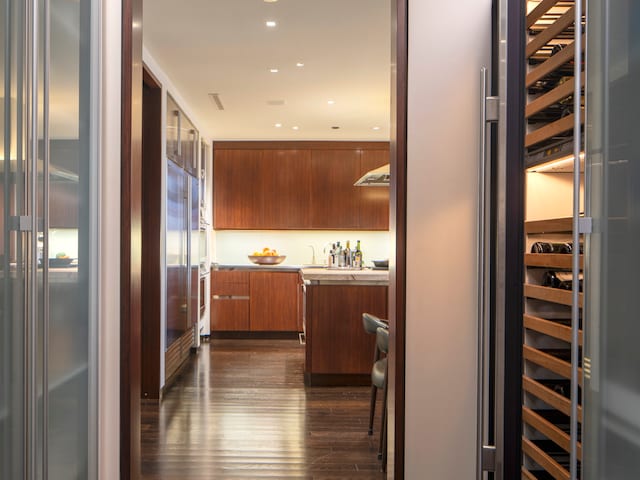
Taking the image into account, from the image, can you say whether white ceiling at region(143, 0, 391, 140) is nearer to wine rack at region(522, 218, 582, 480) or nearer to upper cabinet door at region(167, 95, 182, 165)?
upper cabinet door at region(167, 95, 182, 165)

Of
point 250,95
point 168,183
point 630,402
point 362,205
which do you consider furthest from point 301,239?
point 630,402

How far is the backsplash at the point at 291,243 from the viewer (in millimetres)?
8227

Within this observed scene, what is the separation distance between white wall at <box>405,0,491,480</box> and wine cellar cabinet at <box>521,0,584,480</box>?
17cm

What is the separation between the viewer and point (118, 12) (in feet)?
5.98

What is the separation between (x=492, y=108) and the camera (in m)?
1.72

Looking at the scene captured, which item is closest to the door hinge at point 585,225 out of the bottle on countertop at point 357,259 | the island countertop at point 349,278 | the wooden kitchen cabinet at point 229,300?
the island countertop at point 349,278

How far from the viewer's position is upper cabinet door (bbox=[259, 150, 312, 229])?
25.6 ft

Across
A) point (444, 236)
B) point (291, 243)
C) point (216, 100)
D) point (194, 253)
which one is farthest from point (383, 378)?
point (291, 243)

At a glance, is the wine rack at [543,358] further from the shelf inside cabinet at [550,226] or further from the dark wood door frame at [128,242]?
the dark wood door frame at [128,242]

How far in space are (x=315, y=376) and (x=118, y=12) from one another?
146 inches

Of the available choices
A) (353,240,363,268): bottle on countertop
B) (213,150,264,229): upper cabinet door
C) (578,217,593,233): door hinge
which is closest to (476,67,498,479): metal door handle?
(578,217,593,233): door hinge

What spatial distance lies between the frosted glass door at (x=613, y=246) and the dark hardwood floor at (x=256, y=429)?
2118 mm

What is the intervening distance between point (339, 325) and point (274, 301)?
9.00 feet

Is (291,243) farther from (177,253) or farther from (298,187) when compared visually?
(177,253)
